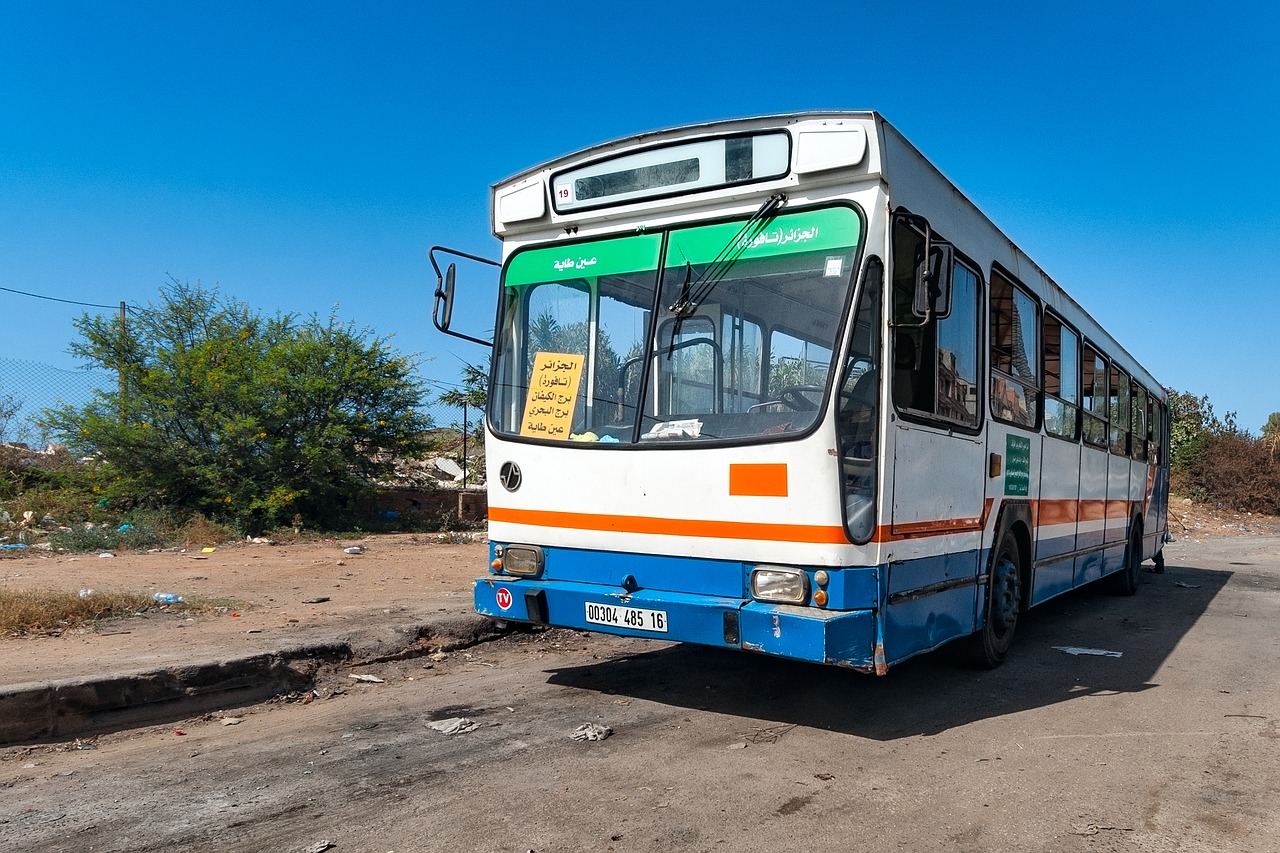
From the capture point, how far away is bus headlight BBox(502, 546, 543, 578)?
18.6 ft

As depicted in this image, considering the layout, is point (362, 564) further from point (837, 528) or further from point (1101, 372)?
point (1101, 372)

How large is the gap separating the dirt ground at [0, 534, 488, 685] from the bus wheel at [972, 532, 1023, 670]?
167 inches

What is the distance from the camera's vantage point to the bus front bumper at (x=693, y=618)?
4.61 metres

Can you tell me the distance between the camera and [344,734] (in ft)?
16.3

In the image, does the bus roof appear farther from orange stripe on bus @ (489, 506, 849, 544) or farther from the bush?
the bush

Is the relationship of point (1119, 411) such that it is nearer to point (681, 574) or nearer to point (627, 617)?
point (681, 574)

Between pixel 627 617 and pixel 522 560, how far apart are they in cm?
89

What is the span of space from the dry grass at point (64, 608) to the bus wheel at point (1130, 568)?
10562 mm

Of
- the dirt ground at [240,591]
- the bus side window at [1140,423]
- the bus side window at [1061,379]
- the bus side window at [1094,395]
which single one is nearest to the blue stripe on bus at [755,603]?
the dirt ground at [240,591]

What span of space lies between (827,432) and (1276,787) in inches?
105

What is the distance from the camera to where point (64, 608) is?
694 centimetres

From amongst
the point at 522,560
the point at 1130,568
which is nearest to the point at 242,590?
the point at 522,560

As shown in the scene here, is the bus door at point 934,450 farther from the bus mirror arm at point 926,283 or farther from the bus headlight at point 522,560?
the bus headlight at point 522,560

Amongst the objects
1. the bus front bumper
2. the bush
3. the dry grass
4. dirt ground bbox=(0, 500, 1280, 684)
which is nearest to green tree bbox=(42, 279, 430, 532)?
dirt ground bbox=(0, 500, 1280, 684)
